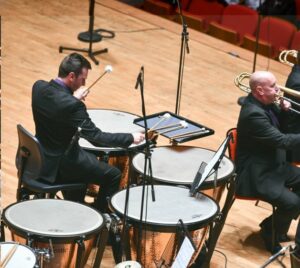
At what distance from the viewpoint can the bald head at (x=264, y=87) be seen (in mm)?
5312

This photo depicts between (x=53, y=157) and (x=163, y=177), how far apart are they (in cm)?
72

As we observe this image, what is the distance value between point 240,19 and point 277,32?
59 cm

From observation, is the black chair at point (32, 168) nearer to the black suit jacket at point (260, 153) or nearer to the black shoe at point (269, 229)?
the black suit jacket at point (260, 153)

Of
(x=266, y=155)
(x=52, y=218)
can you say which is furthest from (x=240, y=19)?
(x=52, y=218)

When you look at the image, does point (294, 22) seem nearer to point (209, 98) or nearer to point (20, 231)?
point (209, 98)

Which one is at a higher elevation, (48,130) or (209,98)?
(48,130)

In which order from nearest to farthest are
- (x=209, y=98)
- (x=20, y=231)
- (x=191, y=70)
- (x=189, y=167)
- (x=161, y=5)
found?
(x=20, y=231)
(x=189, y=167)
(x=209, y=98)
(x=191, y=70)
(x=161, y=5)

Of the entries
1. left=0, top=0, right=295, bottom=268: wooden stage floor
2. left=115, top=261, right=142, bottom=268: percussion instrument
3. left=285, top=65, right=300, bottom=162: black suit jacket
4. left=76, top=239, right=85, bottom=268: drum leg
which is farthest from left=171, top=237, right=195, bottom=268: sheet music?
left=285, top=65, right=300, bottom=162: black suit jacket

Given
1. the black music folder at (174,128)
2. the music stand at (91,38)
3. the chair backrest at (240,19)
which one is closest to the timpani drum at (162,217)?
the black music folder at (174,128)

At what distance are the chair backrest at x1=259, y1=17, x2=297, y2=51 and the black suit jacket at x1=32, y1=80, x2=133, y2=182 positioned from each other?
4.66 metres

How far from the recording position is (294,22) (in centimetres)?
973

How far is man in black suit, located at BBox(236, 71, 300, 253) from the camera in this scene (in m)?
5.28

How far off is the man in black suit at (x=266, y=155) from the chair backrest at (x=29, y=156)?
1420 mm

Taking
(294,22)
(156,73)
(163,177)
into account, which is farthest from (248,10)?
(163,177)
